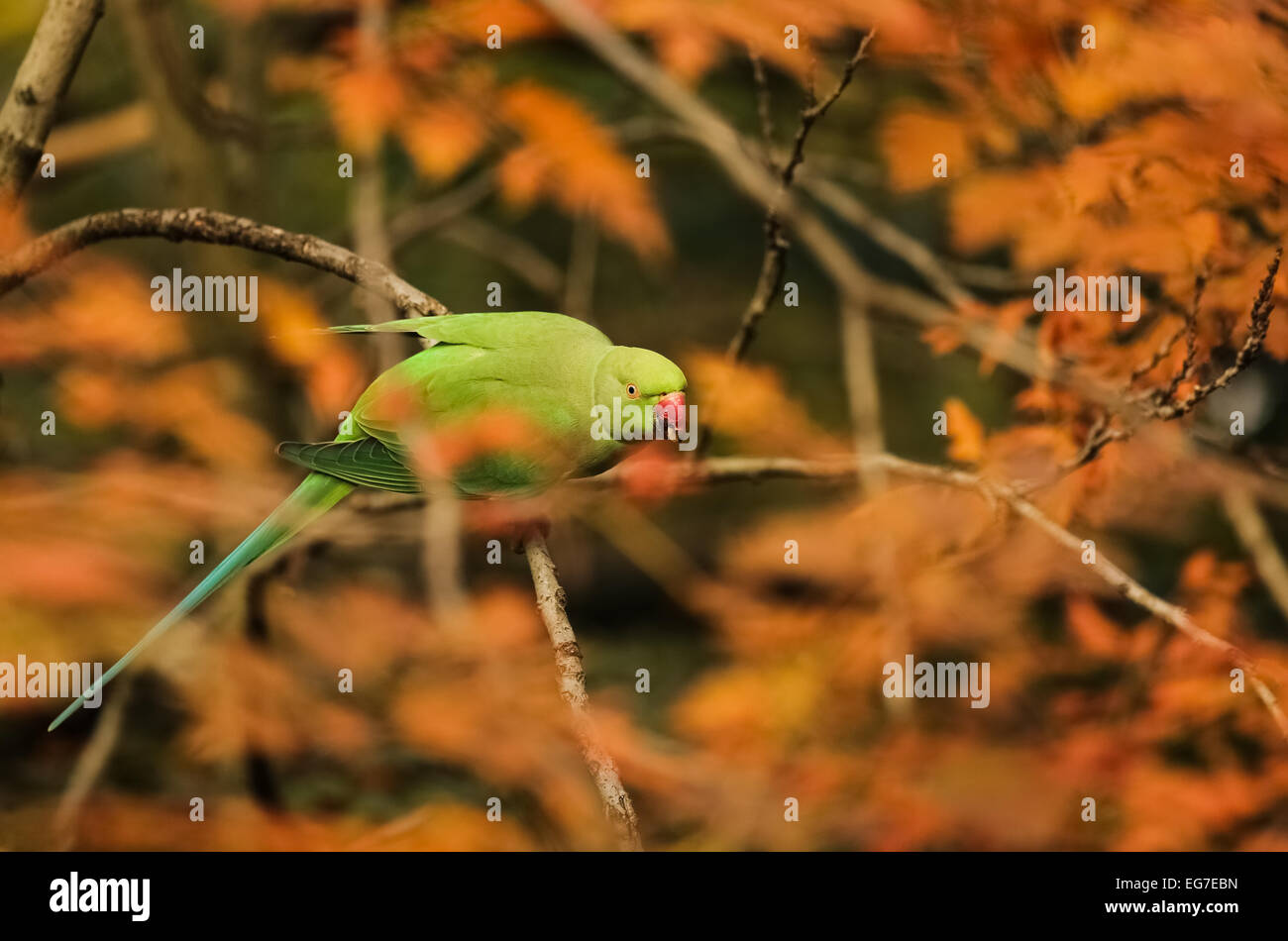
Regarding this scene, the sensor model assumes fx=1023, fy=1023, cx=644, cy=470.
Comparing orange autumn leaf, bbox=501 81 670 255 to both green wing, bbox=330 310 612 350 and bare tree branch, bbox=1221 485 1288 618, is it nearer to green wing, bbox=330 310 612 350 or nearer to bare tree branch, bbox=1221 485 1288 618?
green wing, bbox=330 310 612 350

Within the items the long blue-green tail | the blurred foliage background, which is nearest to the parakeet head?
the blurred foliage background

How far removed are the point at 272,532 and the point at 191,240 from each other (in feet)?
2.42

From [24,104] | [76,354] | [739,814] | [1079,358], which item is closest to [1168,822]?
[739,814]

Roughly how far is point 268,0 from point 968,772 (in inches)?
186

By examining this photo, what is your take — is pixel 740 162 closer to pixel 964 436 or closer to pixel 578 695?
pixel 964 436

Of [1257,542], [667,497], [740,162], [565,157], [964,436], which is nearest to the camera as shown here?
[964,436]

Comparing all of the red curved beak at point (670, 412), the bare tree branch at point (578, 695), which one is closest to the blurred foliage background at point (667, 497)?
Answer: the red curved beak at point (670, 412)

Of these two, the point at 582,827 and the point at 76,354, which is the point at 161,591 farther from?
the point at 582,827

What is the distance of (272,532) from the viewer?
2.59 meters

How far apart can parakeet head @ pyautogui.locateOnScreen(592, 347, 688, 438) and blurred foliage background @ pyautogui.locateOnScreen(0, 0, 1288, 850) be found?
1.62 feet

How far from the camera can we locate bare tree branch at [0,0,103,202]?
91.1 inches

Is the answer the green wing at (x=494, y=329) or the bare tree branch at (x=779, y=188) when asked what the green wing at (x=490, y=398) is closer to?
the green wing at (x=494, y=329)

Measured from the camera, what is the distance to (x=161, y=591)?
4.28 metres

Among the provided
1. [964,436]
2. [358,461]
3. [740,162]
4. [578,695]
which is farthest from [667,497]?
Answer: [578,695]
